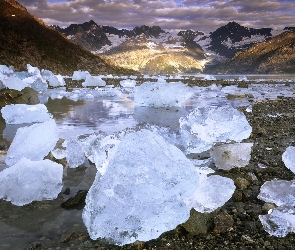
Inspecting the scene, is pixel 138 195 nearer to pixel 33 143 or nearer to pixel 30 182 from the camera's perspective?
pixel 30 182

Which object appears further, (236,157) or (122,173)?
(236,157)

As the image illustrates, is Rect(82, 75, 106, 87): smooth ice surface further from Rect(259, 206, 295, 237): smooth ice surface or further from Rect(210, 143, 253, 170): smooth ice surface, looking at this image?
Rect(259, 206, 295, 237): smooth ice surface

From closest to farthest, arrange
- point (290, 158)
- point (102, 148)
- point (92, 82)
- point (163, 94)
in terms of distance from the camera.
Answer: point (102, 148) < point (290, 158) < point (163, 94) < point (92, 82)

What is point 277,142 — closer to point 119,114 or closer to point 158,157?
point 158,157

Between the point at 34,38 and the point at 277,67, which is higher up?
the point at 34,38

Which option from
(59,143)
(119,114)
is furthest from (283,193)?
(119,114)

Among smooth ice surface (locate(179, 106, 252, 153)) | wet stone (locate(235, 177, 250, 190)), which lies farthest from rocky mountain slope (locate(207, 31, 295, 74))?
wet stone (locate(235, 177, 250, 190))

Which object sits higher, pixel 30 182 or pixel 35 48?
pixel 35 48

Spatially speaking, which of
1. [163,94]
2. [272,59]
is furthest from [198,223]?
[272,59]
